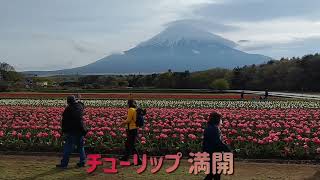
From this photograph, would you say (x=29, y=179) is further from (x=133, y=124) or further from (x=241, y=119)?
(x=241, y=119)

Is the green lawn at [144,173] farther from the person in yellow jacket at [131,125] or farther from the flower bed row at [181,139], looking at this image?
the flower bed row at [181,139]

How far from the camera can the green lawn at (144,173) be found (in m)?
11.0

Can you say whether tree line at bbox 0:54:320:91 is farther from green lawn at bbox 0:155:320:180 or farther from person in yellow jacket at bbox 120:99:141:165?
person in yellow jacket at bbox 120:99:141:165

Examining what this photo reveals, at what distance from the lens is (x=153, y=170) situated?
11.4m

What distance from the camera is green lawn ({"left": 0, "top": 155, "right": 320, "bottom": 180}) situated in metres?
11.0

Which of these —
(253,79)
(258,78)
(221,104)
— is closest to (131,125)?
(221,104)

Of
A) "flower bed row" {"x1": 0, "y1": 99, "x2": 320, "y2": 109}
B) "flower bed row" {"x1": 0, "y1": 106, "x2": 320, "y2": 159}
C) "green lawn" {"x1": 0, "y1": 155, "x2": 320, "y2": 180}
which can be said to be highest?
"flower bed row" {"x1": 0, "y1": 99, "x2": 320, "y2": 109}

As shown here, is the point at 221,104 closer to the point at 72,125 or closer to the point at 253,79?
the point at 72,125

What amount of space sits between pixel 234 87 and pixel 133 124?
7776 cm

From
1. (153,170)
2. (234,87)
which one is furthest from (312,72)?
(153,170)

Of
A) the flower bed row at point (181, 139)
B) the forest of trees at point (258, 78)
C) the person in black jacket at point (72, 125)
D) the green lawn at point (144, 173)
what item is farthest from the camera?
the forest of trees at point (258, 78)

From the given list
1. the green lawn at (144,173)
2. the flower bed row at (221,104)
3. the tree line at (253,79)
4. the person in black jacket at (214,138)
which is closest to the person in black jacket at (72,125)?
the green lawn at (144,173)

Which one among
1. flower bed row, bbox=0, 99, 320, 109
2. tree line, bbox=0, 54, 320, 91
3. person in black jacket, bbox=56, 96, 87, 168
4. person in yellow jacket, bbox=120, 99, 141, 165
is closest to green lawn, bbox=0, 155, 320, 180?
person in black jacket, bbox=56, 96, 87, 168

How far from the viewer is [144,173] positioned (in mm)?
11328
